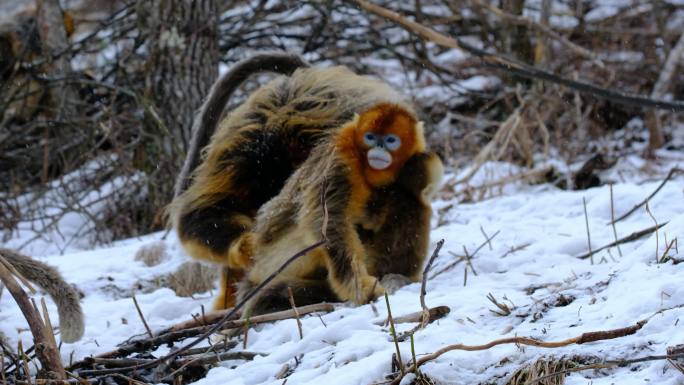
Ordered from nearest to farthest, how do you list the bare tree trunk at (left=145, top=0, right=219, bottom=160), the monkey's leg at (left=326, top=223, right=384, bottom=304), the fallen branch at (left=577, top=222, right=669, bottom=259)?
the monkey's leg at (left=326, top=223, right=384, bottom=304) < the fallen branch at (left=577, top=222, right=669, bottom=259) < the bare tree trunk at (left=145, top=0, right=219, bottom=160)

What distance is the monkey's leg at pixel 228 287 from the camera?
4.16m

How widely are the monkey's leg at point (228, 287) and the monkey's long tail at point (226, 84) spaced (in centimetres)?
78

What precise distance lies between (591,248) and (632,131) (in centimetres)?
563

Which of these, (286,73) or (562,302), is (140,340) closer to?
(562,302)

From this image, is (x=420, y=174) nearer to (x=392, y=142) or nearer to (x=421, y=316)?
(x=392, y=142)

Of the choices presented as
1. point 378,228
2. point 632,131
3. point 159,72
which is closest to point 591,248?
point 378,228

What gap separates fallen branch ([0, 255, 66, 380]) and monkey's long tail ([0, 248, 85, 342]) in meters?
0.29

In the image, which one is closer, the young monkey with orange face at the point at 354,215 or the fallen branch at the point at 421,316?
the fallen branch at the point at 421,316

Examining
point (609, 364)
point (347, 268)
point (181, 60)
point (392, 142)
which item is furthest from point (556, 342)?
point (181, 60)

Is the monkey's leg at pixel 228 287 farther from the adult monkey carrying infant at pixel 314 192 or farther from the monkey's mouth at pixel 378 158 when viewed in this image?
the monkey's mouth at pixel 378 158

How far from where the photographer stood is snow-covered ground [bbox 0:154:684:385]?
2301 millimetres

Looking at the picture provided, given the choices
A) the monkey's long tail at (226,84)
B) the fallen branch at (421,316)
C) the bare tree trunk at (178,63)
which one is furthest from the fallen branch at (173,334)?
the bare tree trunk at (178,63)

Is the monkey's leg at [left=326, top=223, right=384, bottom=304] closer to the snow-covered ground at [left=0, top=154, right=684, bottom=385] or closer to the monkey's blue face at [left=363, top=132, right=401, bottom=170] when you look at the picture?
the snow-covered ground at [left=0, top=154, right=684, bottom=385]

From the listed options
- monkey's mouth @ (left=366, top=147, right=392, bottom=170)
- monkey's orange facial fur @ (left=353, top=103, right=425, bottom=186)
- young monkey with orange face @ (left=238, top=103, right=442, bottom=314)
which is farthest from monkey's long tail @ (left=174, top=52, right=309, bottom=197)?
monkey's mouth @ (left=366, top=147, right=392, bottom=170)
